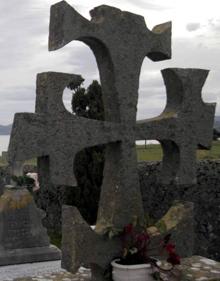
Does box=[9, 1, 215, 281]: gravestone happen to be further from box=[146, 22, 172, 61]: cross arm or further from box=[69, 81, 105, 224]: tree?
box=[69, 81, 105, 224]: tree

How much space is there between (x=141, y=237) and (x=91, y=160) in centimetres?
601


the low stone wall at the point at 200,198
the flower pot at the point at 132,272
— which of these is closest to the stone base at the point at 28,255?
the low stone wall at the point at 200,198

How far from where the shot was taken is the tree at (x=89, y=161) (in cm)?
1089

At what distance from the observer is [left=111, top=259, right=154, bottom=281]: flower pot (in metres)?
4.98

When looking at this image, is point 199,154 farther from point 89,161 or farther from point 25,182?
point 25,182

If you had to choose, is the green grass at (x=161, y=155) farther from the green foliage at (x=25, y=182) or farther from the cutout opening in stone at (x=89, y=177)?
the cutout opening in stone at (x=89, y=177)

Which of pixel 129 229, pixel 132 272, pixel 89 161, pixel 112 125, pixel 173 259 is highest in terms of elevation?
pixel 112 125

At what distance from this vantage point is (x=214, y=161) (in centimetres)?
888

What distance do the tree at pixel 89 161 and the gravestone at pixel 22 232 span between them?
1.97 metres

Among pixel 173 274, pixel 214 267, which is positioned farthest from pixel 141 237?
pixel 214 267

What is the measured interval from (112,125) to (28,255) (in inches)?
169

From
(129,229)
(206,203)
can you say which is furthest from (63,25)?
(206,203)

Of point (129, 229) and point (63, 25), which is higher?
point (63, 25)

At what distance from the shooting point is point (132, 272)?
16.3ft
